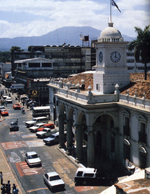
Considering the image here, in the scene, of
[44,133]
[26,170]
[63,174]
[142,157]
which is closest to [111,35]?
[142,157]

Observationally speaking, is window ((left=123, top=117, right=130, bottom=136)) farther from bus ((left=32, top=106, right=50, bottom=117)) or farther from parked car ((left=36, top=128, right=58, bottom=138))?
bus ((left=32, top=106, right=50, bottom=117))

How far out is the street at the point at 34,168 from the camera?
3809cm

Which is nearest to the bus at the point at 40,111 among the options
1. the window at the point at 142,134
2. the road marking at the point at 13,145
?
the road marking at the point at 13,145

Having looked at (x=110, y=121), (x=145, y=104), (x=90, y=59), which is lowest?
(x=110, y=121)

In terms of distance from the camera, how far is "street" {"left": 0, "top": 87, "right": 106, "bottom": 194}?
1500 inches

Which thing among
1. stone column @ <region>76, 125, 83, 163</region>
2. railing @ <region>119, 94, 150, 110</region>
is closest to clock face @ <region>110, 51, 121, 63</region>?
railing @ <region>119, 94, 150, 110</region>

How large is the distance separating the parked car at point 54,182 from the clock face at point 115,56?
2000 centimetres

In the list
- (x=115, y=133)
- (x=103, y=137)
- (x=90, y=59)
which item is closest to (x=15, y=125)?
(x=103, y=137)

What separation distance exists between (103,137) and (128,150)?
7.59 m

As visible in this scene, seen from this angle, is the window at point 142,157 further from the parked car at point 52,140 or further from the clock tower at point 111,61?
the parked car at point 52,140

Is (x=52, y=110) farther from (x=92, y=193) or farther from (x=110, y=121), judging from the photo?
(x=92, y=193)

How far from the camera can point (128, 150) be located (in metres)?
41.5

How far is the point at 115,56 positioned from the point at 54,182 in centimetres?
2150

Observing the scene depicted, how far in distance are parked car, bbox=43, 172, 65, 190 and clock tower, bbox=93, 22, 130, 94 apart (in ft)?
51.1
